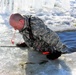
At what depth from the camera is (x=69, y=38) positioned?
5.32 metres

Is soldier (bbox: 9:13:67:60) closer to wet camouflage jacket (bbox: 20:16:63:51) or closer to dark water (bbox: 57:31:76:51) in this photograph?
wet camouflage jacket (bbox: 20:16:63:51)

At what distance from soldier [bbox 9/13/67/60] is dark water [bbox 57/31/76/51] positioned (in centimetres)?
71

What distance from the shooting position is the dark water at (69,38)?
4954 millimetres

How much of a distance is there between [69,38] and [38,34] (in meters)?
1.50

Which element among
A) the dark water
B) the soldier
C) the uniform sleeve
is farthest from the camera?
the dark water

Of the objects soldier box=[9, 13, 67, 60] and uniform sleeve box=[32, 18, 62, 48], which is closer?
soldier box=[9, 13, 67, 60]

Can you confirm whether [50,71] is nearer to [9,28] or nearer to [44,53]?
[44,53]

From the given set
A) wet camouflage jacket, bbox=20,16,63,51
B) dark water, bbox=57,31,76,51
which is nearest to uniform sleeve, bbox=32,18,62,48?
wet camouflage jacket, bbox=20,16,63,51

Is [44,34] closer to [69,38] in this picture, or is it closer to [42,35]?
[42,35]

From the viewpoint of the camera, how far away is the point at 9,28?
590 cm

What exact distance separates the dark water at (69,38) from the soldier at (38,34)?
71 centimetres

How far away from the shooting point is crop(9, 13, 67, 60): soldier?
3829 mm

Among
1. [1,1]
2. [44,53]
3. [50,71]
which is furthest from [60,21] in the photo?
[50,71]

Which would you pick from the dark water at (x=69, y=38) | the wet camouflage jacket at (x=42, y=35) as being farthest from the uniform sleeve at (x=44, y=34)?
the dark water at (x=69, y=38)
